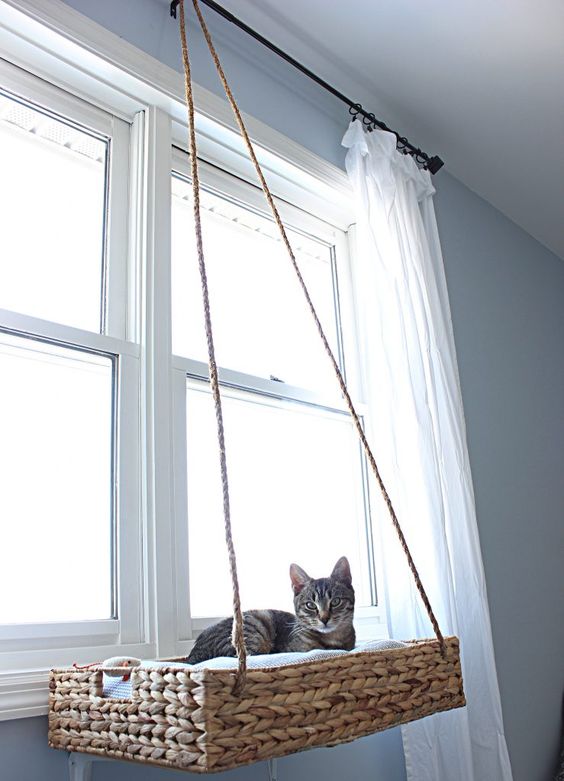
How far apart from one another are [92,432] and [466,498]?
41.1 inches

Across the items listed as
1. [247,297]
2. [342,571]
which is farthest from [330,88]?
[342,571]

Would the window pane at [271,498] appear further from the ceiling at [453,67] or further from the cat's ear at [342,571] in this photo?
the ceiling at [453,67]

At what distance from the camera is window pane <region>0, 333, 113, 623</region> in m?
1.35

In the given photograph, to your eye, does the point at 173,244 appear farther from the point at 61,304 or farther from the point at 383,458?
the point at 383,458

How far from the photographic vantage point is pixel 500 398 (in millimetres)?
2701

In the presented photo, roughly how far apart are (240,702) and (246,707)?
0.04ft

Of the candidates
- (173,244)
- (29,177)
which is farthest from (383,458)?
(29,177)

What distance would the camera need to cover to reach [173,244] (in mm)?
1846

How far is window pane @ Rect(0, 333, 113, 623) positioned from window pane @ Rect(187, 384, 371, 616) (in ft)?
0.79

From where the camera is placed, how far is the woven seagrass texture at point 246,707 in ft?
2.87

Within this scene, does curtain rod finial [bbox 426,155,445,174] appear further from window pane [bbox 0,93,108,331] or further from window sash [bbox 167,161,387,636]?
window pane [bbox 0,93,108,331]

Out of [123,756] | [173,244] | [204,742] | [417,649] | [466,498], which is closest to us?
[204,742]

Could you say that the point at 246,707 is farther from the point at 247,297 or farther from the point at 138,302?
the point at 247,297

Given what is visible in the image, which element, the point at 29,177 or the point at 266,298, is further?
the point at 266,298
